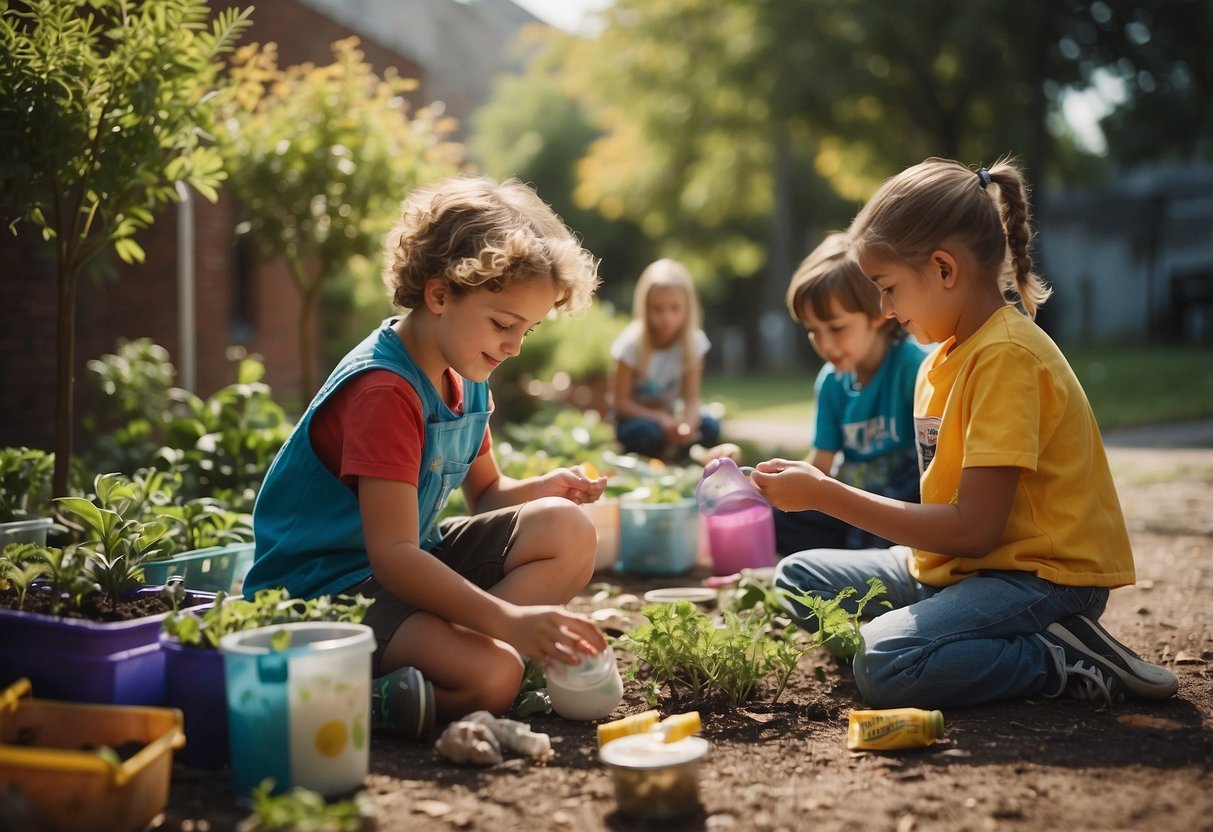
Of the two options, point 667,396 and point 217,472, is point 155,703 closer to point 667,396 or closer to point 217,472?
point 217,472

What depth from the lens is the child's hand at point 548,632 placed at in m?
2.08

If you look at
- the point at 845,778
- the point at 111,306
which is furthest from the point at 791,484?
the point at 111,306

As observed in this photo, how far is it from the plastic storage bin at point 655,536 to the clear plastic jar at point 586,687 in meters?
1.61

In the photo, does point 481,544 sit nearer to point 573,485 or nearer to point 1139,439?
point 573,485

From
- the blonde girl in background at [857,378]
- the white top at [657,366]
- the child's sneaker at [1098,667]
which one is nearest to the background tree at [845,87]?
the white top at [657,366]

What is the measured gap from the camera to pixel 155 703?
2.10 meters

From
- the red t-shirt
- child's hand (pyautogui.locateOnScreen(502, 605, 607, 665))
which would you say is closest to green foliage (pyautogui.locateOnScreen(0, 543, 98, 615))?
the red t-shirt

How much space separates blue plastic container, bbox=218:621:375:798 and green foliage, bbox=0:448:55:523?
5.37 ft

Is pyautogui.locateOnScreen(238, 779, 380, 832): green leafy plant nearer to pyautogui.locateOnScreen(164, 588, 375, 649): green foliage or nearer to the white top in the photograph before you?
pyautogui.locateOnScreen(164, 588, 375, 649): green foliage

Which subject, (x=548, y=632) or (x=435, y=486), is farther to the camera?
(x=435, y=486)

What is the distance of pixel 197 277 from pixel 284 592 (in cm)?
552

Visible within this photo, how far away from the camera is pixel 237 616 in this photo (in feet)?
6.64

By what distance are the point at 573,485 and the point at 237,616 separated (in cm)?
107

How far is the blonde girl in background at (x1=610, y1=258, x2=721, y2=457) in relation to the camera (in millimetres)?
6129
